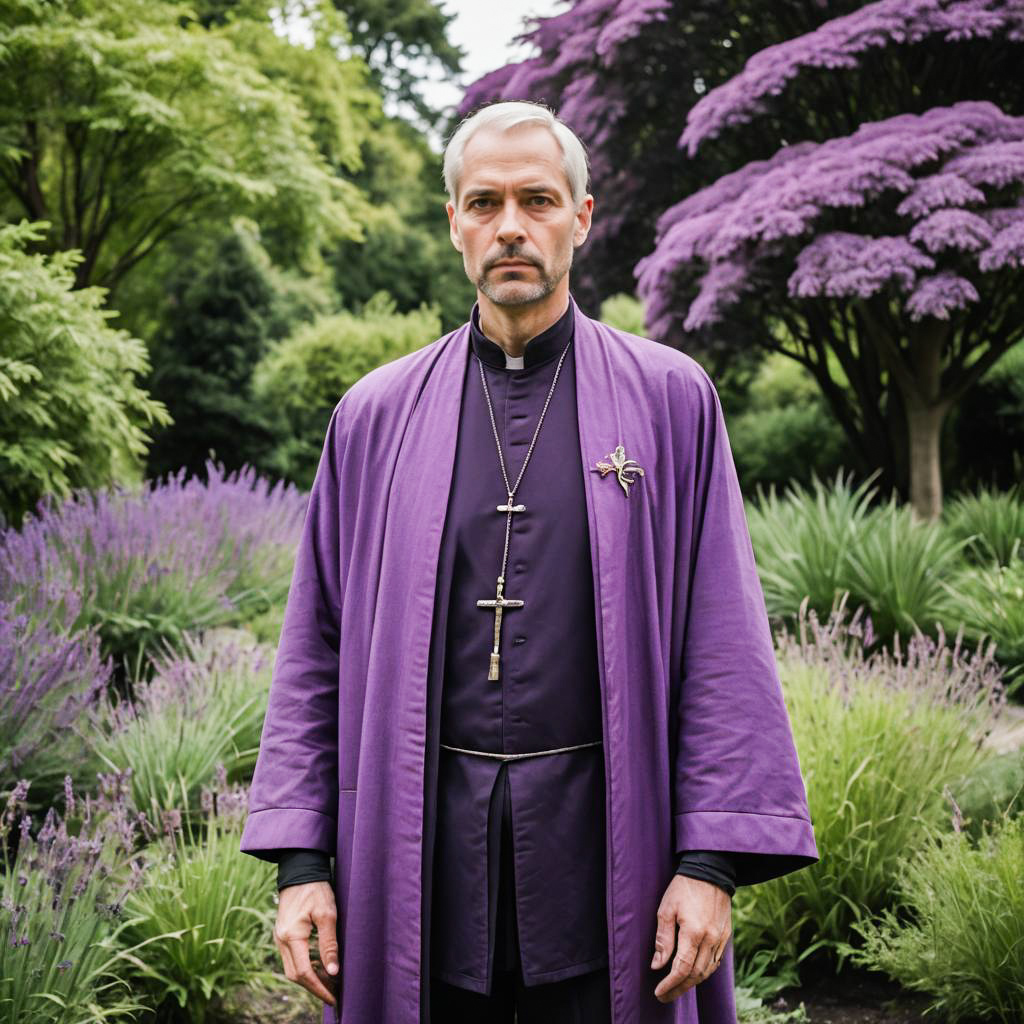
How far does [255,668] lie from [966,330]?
24.9 ft

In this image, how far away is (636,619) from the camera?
1802 millimetres

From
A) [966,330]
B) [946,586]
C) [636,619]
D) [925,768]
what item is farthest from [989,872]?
[966,330]

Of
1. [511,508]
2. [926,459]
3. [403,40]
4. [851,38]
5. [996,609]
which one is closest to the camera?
[511,508]

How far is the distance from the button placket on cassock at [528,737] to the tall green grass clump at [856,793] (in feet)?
5.87

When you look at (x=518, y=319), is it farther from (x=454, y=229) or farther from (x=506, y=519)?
(x=506, y=519)

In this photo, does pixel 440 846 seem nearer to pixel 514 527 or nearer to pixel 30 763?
pixel 514 527

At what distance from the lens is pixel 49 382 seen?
261 inches

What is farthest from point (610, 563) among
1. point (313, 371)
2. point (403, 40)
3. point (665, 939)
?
point (403, 40)

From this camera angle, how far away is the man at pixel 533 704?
68.9 inches

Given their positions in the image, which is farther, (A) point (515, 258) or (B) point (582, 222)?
(B) point (582, 222)

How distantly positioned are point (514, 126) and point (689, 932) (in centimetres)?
147

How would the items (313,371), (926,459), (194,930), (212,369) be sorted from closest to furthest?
1. (194,930)
2. (926,459)
3. (212,369)
4. (313,371)

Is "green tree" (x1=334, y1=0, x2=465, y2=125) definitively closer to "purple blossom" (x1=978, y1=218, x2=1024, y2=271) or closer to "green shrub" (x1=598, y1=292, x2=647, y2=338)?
"green shrub" (x1=598, y1=292, x2=647, y2=338)

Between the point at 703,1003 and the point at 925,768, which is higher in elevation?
the point at 925,768
